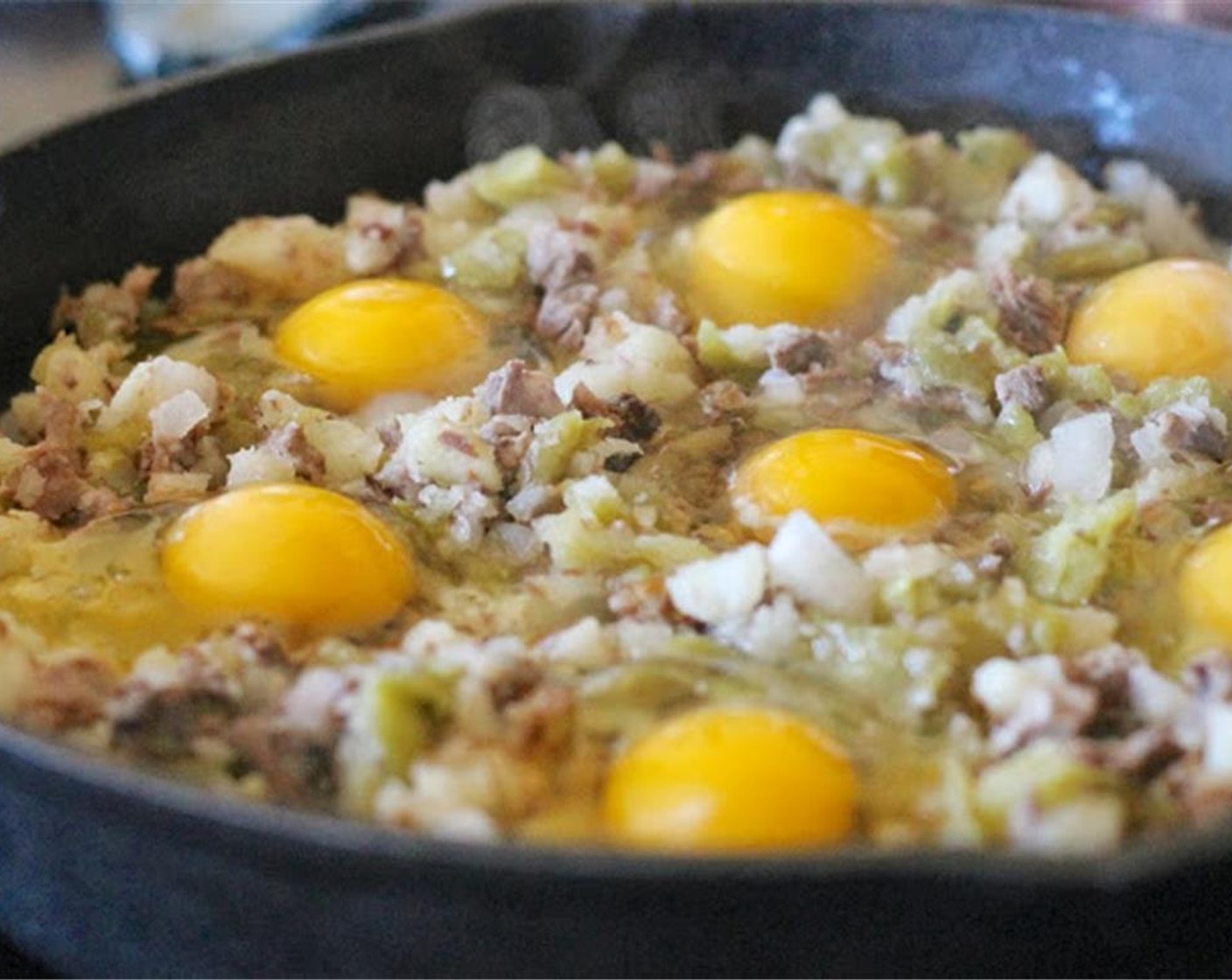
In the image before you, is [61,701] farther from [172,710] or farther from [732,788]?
[732,788]

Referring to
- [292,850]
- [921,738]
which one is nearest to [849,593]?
[921,738]

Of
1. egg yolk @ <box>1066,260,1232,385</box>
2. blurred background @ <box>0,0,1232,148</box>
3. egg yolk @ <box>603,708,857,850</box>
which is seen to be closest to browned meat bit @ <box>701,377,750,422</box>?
egg yolk @ <box>1066,260,1232,385</box>

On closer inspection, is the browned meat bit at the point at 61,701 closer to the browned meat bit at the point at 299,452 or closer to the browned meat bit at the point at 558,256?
the browned meat bit at the point at 299,452

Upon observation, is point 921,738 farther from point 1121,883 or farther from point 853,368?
point 853,368

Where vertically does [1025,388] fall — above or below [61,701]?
below

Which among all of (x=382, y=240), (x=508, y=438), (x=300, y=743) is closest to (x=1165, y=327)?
(x=508, y=438)
